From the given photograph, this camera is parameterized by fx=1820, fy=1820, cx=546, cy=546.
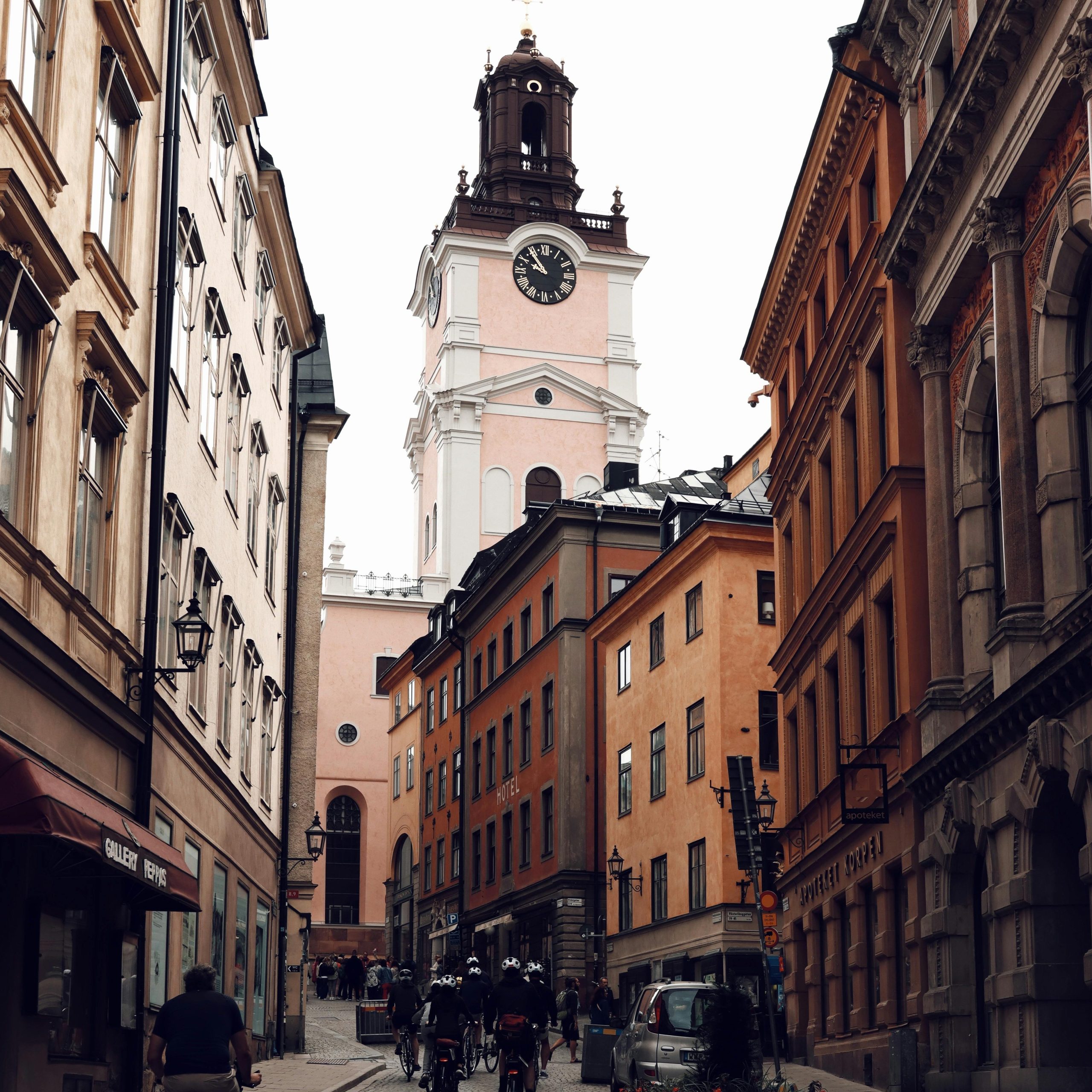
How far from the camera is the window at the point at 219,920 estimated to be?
81.5 feet

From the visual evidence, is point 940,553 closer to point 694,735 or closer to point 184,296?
point 184,296

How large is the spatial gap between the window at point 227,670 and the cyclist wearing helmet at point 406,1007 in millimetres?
4988

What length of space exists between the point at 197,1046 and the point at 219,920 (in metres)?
13.4

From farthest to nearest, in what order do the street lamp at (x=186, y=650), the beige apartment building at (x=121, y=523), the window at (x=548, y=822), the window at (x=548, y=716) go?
the window at (x=548, y=716), the window at (x=548, y=822), the street lamp at (x=186, y=650), the beige apartment building at (x=121, y=523)

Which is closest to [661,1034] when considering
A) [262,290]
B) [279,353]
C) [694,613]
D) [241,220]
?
[241,220]

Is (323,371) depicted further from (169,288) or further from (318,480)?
(169,288)

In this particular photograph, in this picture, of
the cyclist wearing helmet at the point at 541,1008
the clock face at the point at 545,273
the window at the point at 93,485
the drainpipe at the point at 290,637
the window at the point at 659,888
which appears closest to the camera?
the window at the point at 93,485

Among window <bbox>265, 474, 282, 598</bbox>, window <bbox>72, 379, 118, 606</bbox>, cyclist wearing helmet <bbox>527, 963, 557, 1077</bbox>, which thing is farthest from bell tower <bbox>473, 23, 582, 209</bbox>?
window <bbox>72, 379, 118, 606</bbox>

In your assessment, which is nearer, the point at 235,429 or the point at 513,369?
the point at 235,429

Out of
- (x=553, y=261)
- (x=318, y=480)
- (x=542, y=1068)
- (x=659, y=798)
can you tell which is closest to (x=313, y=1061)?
(x=542, y=1068)

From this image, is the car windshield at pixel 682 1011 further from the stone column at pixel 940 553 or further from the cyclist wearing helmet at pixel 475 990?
the cyclist wearing helmet at pixel 475 990

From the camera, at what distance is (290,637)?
36781 mm

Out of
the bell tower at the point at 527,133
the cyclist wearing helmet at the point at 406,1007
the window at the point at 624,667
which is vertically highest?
the bell tower at the point at 527,133

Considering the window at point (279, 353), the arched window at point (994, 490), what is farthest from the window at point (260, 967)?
the arched window at point (994, 490)
